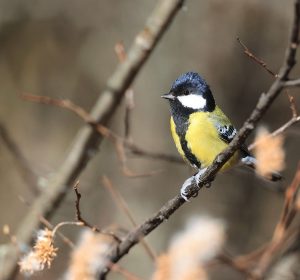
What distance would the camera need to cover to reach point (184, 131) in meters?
1.87

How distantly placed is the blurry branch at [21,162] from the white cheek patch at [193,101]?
54 centimetres

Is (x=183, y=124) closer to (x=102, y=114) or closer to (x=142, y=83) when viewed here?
(x=102, y=114)

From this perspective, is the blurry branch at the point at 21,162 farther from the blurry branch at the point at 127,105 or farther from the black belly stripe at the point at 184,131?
the black belly stripe at the point at 184,131

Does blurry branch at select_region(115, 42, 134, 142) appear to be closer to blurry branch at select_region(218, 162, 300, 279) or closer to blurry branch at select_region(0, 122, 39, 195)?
blurry branch at select_region(0, 122, 39, 195)

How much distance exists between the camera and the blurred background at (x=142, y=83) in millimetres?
4781

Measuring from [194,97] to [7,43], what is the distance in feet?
13.0

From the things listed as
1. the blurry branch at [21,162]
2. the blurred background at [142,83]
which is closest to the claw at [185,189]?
the blurry branch at [21,162]

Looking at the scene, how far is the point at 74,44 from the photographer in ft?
18.4

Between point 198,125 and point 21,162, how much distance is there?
64 centimetres

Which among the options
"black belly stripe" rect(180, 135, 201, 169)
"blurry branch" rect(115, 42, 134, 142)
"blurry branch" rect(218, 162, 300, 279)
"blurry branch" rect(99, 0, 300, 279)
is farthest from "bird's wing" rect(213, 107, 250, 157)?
"blurry branch" rect(218, 162, 300, 279)

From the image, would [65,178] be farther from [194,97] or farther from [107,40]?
[107,40]

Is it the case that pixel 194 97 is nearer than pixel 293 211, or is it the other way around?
pixel 293 211

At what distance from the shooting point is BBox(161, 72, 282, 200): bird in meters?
1.85

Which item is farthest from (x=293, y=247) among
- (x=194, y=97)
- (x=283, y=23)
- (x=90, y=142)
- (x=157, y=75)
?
(x=283, y=23)
